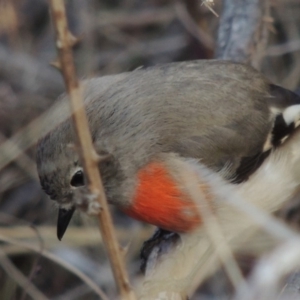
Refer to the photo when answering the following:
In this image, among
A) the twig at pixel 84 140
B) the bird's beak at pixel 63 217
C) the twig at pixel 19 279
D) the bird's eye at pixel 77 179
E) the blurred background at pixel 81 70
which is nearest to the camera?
the twig at pixel 84 140

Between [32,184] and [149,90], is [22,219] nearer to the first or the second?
[32,184]

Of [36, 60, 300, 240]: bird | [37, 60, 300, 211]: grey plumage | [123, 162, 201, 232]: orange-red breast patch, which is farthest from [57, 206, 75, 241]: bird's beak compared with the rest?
[123, 162, 201, 232]: orange-red breast patch

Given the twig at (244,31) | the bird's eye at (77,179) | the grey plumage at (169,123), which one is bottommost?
the bird's eye at (77,179)

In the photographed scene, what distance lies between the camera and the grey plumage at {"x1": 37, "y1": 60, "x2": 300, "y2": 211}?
281 centimetres

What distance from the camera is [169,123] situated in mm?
3027

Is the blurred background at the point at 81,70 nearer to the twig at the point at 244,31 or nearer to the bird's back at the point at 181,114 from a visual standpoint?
the twig at the point at 244,31

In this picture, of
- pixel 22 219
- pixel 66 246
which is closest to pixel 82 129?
pixel 66 246

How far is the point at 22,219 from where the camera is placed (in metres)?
4.78

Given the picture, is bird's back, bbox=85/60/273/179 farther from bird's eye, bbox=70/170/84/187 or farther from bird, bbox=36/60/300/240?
bird's eye, bbox=70/170/84/187

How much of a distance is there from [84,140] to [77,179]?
4.09 feet

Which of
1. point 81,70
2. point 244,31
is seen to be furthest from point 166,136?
point 81,70

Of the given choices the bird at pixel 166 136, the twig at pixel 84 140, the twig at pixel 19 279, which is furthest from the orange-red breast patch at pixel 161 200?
the twig at pixel 84 140

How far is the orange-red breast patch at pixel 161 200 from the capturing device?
114 inches

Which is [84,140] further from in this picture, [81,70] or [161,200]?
[81,70]
